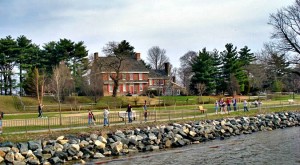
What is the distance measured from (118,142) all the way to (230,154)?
24.6 ft

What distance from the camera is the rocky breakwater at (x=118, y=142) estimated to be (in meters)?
23.4

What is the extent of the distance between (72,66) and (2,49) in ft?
43.5

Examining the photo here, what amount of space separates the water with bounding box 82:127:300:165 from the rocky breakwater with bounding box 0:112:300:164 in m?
1.38

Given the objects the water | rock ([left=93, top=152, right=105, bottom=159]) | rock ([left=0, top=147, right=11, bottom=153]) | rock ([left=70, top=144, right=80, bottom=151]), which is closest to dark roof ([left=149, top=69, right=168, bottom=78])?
the water

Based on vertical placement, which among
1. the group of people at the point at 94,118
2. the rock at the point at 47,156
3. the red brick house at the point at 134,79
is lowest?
the rock at the point at 47,156

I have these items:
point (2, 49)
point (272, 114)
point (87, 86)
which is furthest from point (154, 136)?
point (2, 49)

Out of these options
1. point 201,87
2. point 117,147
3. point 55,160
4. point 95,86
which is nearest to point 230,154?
point 117,147

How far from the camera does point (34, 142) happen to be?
82.0ft

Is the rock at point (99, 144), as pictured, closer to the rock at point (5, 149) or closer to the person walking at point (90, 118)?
the rock at point (5, 149)

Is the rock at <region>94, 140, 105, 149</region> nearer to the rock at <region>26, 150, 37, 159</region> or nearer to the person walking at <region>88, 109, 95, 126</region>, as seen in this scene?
the rock at <region>26, 150, 37, 159</region>

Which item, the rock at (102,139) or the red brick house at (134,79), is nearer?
the rock at (102,139)

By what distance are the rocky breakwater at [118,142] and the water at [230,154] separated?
1.38m

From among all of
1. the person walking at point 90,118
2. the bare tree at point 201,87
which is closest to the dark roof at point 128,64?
the bare tree at point 201,87

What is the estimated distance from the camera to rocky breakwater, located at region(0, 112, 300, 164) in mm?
23438
